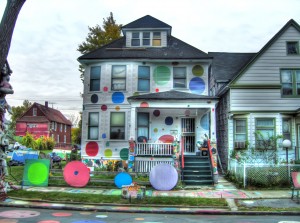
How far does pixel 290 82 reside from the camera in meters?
16.7

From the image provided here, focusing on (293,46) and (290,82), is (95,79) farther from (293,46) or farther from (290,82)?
(293,46)

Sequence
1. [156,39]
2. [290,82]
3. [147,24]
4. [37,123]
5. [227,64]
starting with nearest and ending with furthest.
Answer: [290,82]
[147,24]
[156,39]
[227,64]
[37,123]

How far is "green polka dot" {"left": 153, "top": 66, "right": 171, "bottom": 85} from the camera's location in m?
18.1

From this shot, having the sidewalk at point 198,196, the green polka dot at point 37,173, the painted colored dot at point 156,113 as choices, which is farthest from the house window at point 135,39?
the sidewalk at point 198,196

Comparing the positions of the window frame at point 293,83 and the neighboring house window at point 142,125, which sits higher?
the window frame at point 293,83

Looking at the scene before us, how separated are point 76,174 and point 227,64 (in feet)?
43.8

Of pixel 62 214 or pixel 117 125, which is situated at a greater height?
pixel 117 125

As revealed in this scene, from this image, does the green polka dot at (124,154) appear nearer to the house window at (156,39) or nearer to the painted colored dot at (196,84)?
the painted colored dot at (196,84)

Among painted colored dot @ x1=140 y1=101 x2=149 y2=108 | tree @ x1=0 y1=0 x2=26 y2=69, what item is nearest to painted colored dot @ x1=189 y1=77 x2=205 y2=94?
painted colored dot @ x1=140 y1=101 x2=149 y2=108

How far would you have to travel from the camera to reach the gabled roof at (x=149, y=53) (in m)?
18.0

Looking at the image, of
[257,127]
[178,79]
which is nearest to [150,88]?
[178,79]

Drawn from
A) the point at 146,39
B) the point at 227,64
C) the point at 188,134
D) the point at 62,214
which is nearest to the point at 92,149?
the point at 188,134

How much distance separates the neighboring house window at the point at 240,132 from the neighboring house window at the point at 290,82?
2714 mm

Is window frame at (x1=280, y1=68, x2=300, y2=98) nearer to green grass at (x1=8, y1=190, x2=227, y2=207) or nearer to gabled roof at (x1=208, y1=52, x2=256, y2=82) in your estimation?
gabled roof at (x1=208, y1=52, x2=256, y2=82)
